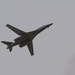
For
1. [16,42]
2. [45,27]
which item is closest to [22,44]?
[16,42]

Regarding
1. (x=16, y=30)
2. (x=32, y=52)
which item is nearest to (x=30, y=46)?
(x=32, y=52)

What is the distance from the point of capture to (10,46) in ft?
440

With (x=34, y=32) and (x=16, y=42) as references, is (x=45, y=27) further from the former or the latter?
(x=16, y=42)

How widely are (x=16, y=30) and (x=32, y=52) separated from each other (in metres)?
14.5

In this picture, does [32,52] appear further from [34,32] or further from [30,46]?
[34,32]

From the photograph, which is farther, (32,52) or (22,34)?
(32,52)

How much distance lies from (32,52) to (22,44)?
968 cm

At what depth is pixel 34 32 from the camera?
129250 millimetres

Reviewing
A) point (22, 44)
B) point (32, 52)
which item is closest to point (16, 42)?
point (22, 44)

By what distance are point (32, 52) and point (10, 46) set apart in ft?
35.5

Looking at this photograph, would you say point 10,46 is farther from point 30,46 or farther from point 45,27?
point 45,27

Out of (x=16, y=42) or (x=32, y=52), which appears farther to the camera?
(x=32, y=52)

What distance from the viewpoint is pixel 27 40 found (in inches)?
5172

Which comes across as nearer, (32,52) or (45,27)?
(45,27)
